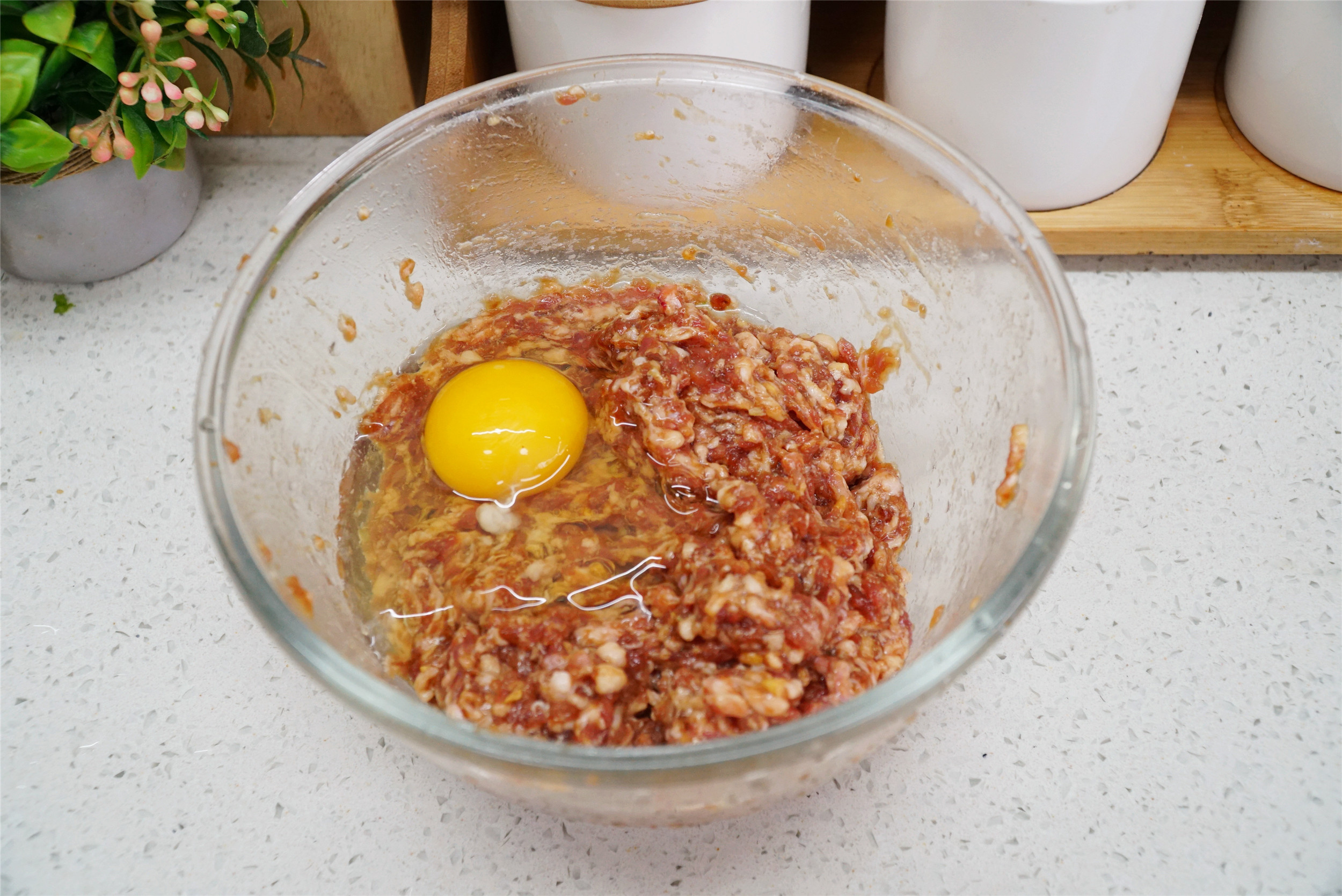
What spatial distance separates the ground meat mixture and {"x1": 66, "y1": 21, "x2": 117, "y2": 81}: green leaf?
0.67 m

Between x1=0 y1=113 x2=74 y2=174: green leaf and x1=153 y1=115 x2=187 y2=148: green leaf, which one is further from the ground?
x1=0 y1=113 x2=74 y2=174: green leaf

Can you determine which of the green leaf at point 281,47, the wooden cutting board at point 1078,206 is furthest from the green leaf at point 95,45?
the wooden cutting board at point 1078,206

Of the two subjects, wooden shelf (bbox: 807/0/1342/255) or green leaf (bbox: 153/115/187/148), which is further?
wooden shelf (bbox: 807/0/1342/255)

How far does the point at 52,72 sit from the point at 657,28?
0.99m

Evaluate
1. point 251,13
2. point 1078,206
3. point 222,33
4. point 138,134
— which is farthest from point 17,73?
point 1078,206

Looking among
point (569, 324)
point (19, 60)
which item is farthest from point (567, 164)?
point (19, 60)

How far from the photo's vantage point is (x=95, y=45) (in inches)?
60.1

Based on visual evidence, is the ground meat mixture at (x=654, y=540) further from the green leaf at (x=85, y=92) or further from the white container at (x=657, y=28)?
the green leaf at (x=85, y=92)

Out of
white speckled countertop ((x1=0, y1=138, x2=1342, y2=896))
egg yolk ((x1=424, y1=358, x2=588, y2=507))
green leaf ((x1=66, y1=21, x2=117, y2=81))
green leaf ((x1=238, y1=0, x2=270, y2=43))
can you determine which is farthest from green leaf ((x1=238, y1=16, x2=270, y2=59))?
egg yolk ((x1=424, y1=358, x2=588, y2=507))

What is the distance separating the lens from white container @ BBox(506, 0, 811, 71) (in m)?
1.72

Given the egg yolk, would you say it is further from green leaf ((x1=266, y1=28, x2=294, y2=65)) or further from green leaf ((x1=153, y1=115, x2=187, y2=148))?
green leaf ((x1=266, y1=28, x2=294, y2=65))

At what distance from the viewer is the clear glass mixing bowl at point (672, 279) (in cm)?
112

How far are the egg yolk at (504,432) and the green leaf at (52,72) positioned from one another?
0.78 m

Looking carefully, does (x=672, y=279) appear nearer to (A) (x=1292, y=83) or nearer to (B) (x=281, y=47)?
(B) (x=281, y=47)
